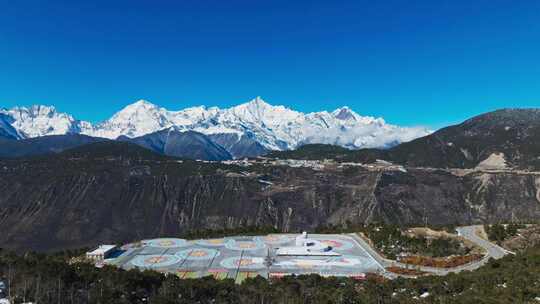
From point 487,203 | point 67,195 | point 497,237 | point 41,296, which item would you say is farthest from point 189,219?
point 41,296

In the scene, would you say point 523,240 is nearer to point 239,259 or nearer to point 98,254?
point 239,259

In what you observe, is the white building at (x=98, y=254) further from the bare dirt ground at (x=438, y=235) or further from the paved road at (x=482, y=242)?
the paved road at (x=482, y=242)

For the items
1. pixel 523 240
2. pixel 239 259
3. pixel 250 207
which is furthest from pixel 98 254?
pixel 250 207

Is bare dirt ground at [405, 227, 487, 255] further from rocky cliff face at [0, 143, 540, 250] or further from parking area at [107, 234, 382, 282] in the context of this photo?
rocky cliff face at [0, 143, 540, 250]

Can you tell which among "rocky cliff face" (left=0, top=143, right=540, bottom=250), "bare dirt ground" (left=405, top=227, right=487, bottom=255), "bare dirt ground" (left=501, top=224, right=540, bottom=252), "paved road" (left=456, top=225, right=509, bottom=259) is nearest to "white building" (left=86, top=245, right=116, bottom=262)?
"bare dirt ground" (left=405, top=227, right=487, bottom=255)

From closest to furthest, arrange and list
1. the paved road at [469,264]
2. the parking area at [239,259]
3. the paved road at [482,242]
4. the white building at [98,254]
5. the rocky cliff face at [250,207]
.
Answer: the paved road at [469,264], the parking area at [239,259], the paved road at [482,242], the white building at [98,254], the rocky cliff face at [250,207]

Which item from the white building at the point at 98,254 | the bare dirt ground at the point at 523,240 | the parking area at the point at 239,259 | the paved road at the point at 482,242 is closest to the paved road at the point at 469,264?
the paved road at the point at 482,242
